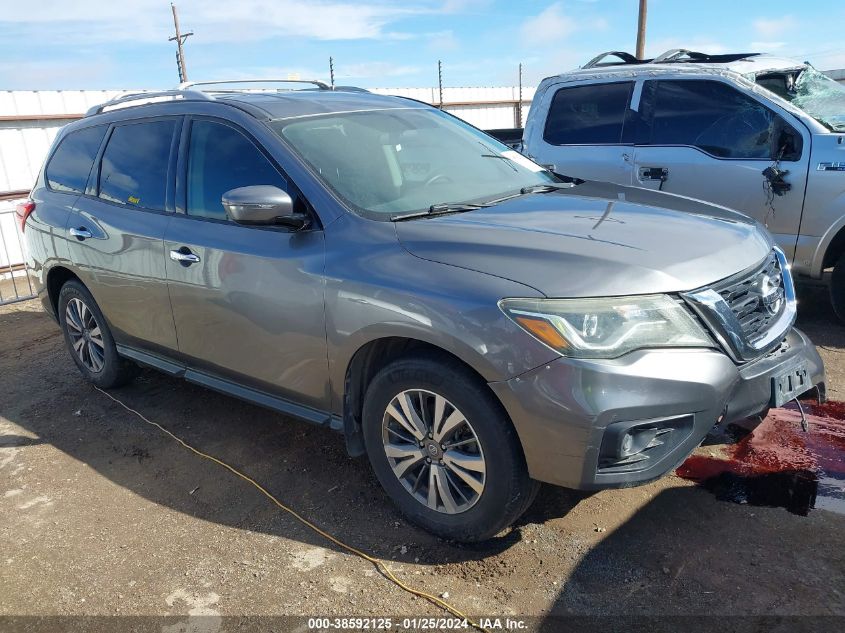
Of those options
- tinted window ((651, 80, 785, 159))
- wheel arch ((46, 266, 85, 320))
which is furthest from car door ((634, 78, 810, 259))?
wheel arch ((46, 266, 85, 320))

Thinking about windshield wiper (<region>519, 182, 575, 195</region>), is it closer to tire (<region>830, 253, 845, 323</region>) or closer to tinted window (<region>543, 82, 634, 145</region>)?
tinted window (<region>543, 82, 634, 145</region>)

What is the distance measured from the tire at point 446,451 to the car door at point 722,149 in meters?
3.72

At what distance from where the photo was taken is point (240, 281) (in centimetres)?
341

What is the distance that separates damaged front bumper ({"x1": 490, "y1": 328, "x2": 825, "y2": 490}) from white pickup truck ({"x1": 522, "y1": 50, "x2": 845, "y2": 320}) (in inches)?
125

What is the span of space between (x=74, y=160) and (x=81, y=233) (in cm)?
67

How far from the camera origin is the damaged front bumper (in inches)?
94.3

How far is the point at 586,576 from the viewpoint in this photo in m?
2.73

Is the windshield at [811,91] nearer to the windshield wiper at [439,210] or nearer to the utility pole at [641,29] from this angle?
the windshield wiper at [439,210]

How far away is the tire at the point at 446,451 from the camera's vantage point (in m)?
→ 2.64

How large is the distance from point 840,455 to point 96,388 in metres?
4.91

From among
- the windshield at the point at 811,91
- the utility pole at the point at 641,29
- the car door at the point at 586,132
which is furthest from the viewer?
the utility pole at the point at 641,29

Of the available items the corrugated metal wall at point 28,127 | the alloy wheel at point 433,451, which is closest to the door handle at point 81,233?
the alloy wheel at point 433,451

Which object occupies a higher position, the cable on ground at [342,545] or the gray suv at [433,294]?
the gray suv at [433,294]

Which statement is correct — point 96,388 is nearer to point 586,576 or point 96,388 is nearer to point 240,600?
point 240,600
